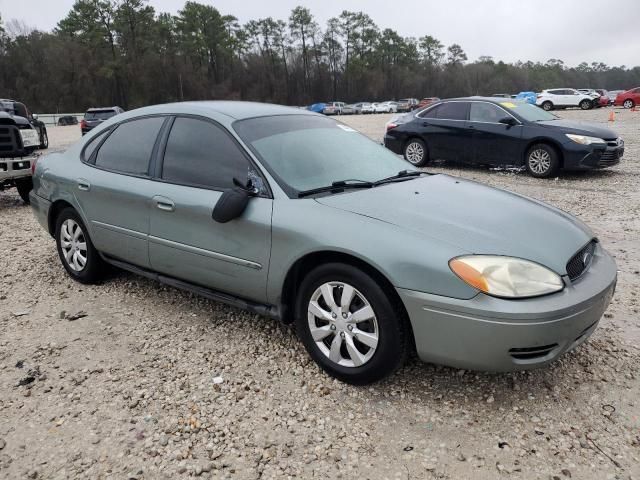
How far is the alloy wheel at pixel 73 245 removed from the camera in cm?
445

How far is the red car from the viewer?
106 ft

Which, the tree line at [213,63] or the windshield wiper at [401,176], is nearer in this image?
the windshield wiper at [401,176]

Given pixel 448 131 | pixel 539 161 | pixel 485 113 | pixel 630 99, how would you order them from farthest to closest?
pixel 630 99 < pixel 448 131 < pixel 485 113 < pixel 539 161

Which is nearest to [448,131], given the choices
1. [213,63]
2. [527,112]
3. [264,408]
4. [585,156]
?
[527,112]

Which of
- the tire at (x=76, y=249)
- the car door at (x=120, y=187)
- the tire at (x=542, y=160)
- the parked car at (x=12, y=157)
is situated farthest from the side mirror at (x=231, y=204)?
the tire at (x=542, y=160)

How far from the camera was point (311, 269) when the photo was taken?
9.82 ft

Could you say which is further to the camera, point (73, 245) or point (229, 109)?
point (73, 245)

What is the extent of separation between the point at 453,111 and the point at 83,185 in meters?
8.29

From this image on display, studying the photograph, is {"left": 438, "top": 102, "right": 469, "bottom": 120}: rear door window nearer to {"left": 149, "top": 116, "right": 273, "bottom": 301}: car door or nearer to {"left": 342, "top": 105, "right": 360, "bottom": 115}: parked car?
Result: {"left": 149, "top": 116, "right": 273, "bottom": 301}: car door

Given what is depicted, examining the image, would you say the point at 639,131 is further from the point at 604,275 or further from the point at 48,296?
the point at 48,296

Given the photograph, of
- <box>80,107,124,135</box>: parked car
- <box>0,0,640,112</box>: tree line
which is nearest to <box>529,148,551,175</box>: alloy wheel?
<box>80,107,124,135</box>: parked car

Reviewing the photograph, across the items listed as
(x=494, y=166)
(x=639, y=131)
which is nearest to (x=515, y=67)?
(x=639, y=131)

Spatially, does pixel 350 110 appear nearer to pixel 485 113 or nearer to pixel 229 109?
pixel 485 113

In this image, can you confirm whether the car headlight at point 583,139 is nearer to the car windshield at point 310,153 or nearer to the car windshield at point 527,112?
the car windshield at point 527,112
